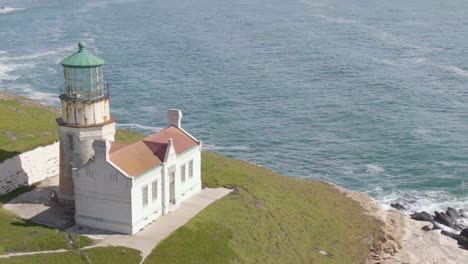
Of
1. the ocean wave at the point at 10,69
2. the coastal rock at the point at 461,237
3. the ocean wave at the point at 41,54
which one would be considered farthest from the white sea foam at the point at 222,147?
the ocean wave at the point at 41,54

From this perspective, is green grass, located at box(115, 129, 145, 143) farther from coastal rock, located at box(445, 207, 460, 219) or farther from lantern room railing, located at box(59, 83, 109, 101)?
coastal rock, located at box(445, 207, 460, 219)

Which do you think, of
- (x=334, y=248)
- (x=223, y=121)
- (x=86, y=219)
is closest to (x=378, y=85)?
(x=223, y=121)

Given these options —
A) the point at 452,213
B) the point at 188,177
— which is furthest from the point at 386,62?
the point at 188,177

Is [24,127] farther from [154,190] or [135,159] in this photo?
[154,190]

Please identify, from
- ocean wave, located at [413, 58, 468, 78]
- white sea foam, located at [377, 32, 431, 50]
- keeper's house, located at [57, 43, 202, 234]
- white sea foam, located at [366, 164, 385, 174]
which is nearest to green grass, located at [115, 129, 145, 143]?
keeper's house, located at [57, 43, 202, 234]

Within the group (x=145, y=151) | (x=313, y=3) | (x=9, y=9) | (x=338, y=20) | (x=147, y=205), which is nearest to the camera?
(x=147, y=205)

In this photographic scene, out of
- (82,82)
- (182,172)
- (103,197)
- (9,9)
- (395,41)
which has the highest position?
(82,82)

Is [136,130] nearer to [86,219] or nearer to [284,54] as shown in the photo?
Result: [86,219]
